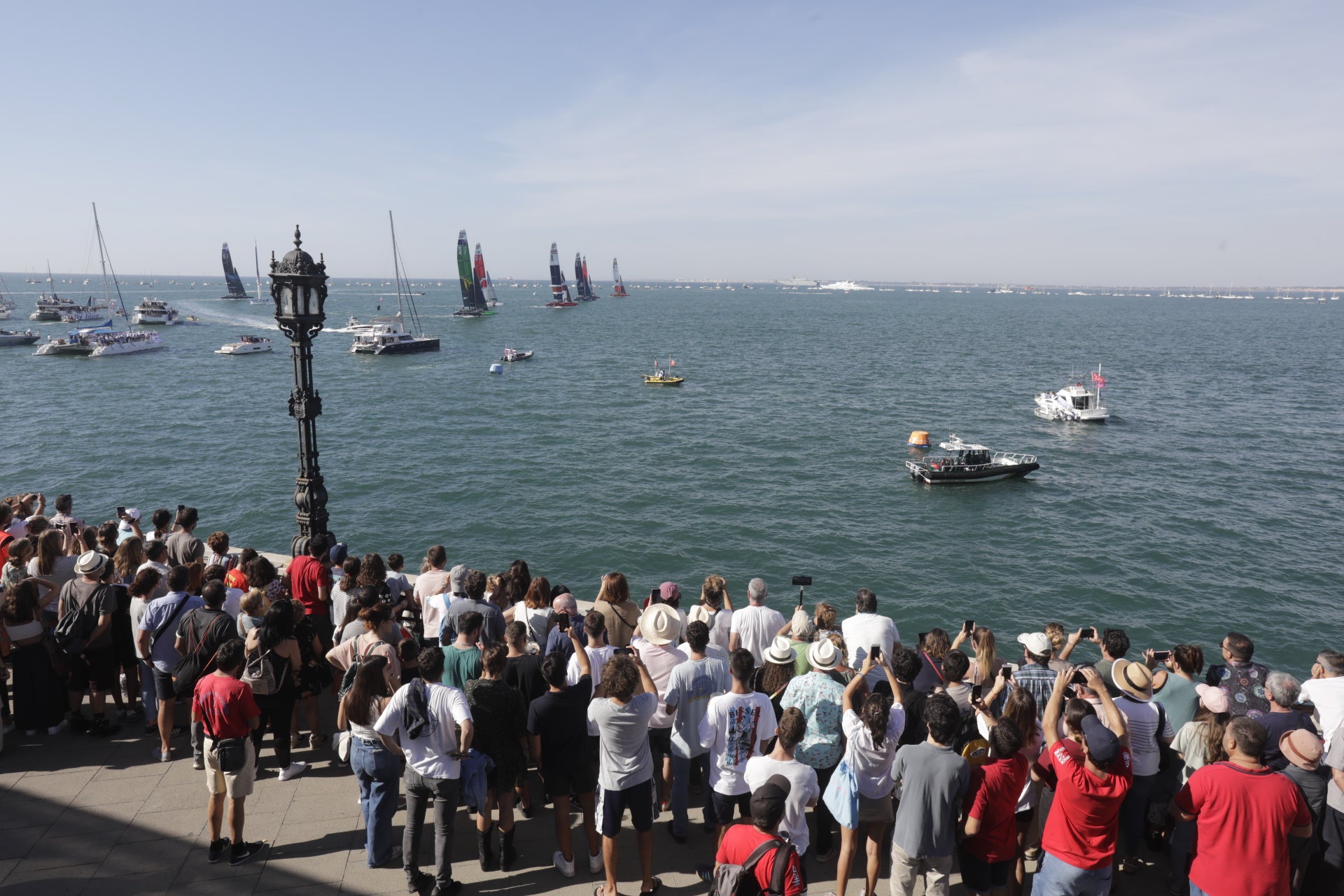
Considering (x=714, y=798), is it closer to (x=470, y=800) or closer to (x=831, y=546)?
(x=470, y=800)

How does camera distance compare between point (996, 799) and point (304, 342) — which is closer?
Result: point (996, 799)

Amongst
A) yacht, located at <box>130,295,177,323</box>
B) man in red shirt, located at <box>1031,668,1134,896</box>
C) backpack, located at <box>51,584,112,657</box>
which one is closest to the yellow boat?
backpack, located at <box>51,584,112,657</box>

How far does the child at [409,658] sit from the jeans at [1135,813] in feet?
17.0

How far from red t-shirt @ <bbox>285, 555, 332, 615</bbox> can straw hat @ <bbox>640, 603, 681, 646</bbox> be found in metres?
3.82

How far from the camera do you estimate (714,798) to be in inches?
213

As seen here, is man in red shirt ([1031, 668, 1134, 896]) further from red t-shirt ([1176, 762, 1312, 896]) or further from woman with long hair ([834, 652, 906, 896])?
woman with long hair ([834, 652, 906, 896])

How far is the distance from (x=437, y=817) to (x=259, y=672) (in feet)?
6.41

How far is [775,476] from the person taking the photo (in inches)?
1297

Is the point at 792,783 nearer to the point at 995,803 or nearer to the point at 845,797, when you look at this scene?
the point at 845,797

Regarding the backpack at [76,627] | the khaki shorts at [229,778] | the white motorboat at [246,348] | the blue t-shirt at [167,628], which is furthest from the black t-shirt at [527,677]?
the white motorboat at [246,348]

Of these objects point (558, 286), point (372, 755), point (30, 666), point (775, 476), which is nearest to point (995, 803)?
point (372, 755)

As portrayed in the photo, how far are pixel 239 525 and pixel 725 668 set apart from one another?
25689 millimetres

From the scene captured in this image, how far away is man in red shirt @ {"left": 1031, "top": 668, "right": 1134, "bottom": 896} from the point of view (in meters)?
4.34

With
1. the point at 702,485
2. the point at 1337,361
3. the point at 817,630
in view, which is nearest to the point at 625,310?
the point at 1337,361
